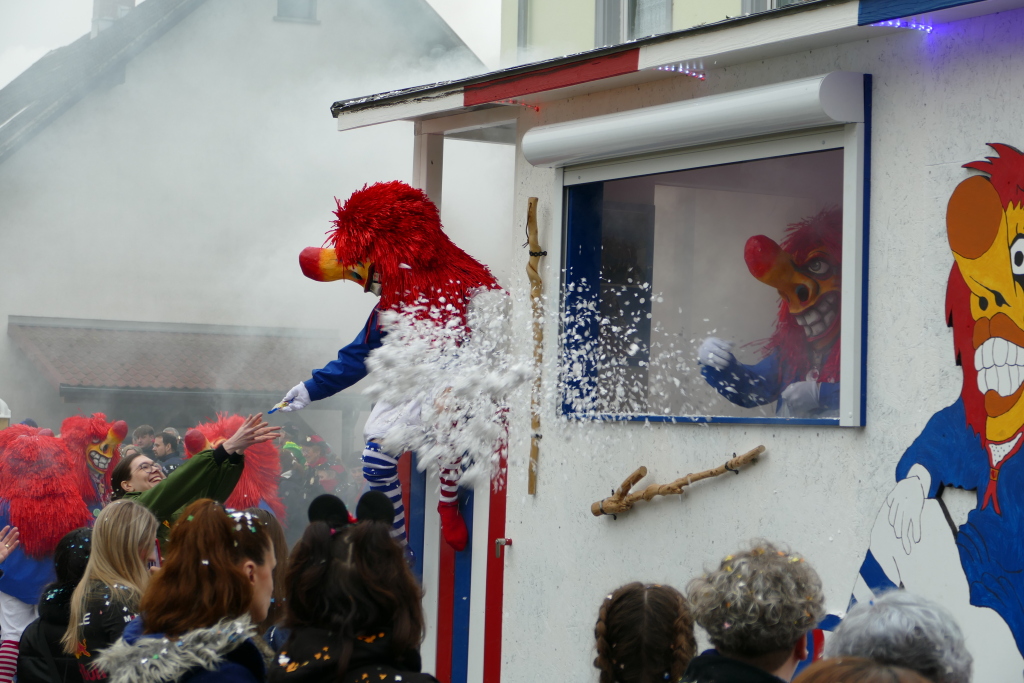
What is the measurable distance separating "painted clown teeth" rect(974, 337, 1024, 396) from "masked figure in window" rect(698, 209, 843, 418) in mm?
835

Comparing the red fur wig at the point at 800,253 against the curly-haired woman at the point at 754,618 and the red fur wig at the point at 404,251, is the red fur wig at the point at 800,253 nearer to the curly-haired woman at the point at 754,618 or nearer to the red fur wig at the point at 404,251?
the red fur wig at the point at 404,251

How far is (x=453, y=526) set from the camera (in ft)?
18.1

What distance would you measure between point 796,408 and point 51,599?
8.65 feet

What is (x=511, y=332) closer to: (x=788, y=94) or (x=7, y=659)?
(x=788, y=94)

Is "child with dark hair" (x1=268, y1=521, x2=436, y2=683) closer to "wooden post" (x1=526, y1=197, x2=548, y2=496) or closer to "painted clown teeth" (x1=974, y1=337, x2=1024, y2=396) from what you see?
"painted clown teeth" (x1=974, y1=337, x2=1024, y2=396)

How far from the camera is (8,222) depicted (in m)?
14.6

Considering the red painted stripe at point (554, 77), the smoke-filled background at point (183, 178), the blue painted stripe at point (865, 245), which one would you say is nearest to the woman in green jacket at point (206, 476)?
the red painted stripe at point (554, 77)

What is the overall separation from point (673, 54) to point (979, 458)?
170 cm

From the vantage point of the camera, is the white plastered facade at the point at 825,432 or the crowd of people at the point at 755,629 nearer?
the crowd of people at the point at 755,629

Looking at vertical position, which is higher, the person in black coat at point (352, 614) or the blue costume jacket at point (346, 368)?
the blue costume jacket at point (346, 368)

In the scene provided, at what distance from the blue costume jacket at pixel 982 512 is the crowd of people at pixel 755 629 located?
39.2 inches

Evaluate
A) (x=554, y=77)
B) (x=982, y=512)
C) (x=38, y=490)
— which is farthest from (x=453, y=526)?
(x=982, y=512)

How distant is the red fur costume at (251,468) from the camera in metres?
6.71

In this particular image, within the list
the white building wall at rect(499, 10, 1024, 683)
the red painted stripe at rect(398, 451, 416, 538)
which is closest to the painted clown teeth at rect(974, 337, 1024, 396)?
the white building wall at rect(499, 10, 1024, 683)
